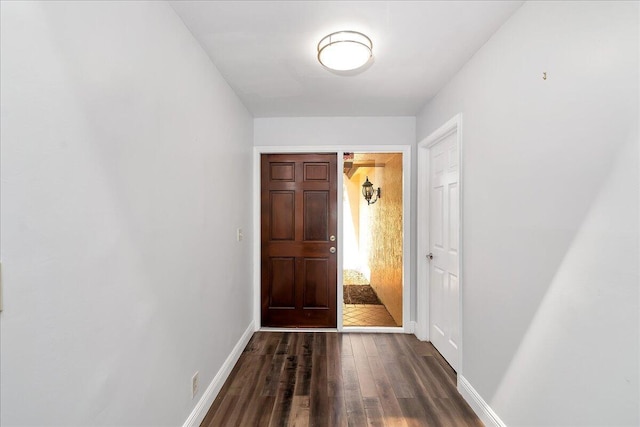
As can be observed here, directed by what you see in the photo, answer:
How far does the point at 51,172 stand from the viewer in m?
0.92

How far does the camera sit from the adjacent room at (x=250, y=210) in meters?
0.94

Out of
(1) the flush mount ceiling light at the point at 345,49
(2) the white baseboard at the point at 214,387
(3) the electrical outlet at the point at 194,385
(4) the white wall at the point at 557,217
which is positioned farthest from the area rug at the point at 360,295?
(1) the flush mount ceiling light at the point at 345,49

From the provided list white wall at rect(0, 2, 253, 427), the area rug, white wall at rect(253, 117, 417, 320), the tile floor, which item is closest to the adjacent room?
white wall at rect(0, 2, 253, 427)

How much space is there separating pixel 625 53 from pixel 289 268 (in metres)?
3.13

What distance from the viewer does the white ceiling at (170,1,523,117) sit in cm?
169

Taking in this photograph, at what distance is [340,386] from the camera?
2.37 metres

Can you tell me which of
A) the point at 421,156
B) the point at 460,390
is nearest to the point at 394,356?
the point at 460,390

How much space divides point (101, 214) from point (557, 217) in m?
1.85

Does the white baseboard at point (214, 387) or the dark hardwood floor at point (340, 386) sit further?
the dark hardwood floor at point (340, 386)

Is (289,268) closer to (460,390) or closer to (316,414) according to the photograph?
(316,414)

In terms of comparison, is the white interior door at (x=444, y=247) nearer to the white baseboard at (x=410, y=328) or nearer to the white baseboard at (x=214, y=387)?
the white baseboard at (x=410, y=328)

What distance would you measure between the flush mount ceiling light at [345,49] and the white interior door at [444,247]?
3.71 feet

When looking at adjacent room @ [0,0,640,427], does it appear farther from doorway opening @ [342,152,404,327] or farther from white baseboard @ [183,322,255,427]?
doorway opening @ [342,152,404,327]

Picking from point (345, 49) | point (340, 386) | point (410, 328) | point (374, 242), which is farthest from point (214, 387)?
point (374, 242)
